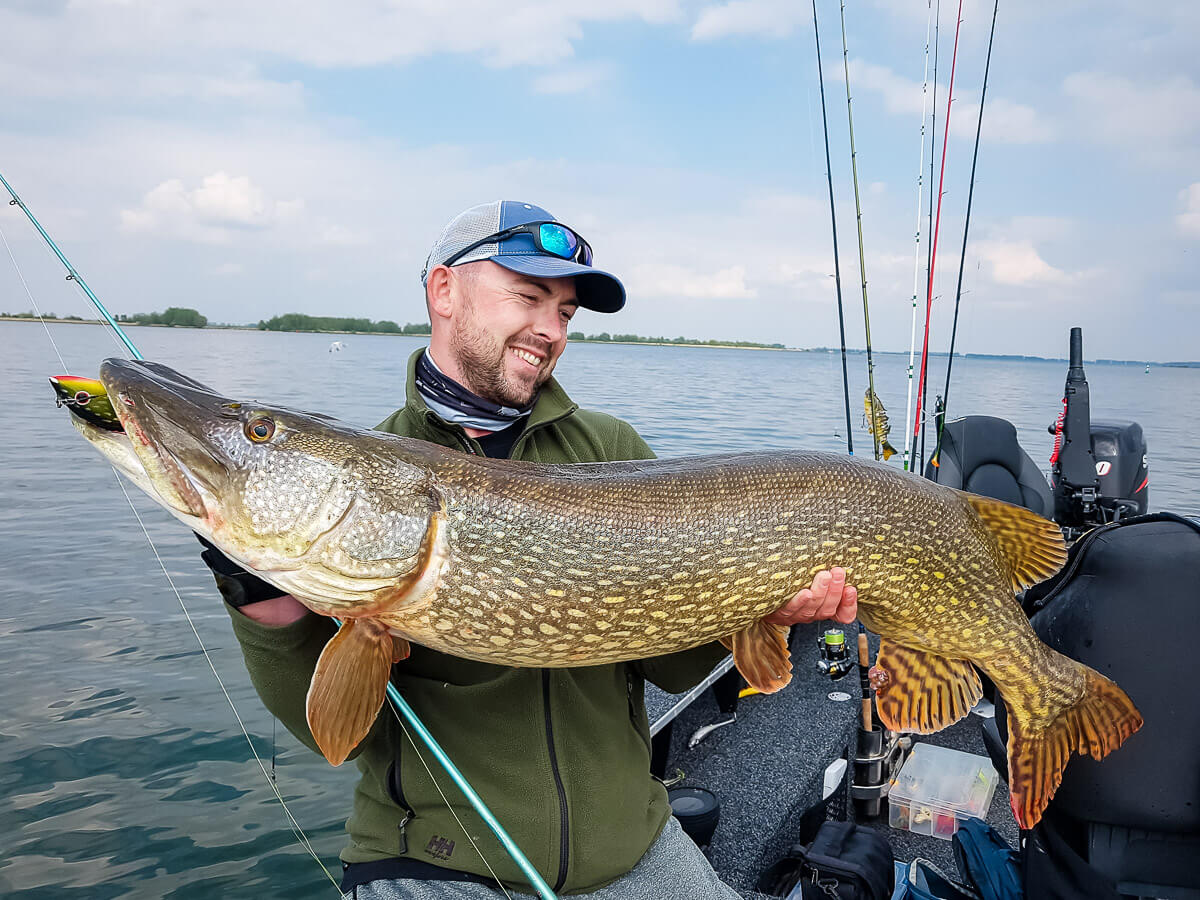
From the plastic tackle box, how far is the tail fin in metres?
1.33

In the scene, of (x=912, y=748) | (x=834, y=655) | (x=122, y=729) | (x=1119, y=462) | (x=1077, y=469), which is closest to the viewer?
(x=834, y=655)

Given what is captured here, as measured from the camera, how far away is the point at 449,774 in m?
1.56

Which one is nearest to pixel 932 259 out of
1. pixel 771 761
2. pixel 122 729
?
pixel 771 761

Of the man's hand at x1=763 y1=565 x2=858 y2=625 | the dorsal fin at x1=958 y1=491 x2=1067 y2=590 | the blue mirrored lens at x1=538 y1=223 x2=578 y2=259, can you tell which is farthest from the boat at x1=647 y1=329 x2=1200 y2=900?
the blue mirrored lens at x1=538 y1=223 x2=578 y2=259

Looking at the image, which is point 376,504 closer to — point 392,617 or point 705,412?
point 392,617

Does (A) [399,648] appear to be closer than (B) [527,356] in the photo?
Yes

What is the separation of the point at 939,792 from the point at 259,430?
2.83 meters

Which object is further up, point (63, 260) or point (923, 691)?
point (63, 260)

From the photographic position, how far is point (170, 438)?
1347mm

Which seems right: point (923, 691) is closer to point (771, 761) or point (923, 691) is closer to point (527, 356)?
point (527, 356)

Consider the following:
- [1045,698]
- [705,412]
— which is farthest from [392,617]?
[705,412]

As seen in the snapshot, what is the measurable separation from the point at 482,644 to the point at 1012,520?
1.25 metres

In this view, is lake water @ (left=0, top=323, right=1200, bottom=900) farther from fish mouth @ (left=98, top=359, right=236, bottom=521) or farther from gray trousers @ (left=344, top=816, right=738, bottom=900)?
gray trousers @ (left=344, top=816, right=738, bottom=900)

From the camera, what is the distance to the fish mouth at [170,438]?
1345 millimetres
